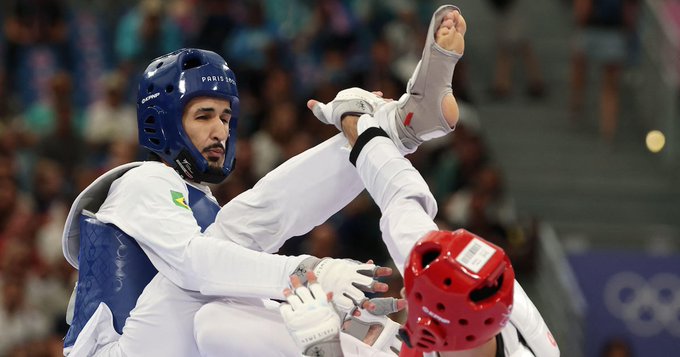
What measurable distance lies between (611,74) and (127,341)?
978cm

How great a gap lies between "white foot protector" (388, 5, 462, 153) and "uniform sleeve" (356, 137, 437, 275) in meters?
0.28

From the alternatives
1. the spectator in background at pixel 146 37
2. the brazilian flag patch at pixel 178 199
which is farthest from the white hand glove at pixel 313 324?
the spectator in background at pixel 146 37

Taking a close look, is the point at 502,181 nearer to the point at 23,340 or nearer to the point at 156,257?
the point at 23,340

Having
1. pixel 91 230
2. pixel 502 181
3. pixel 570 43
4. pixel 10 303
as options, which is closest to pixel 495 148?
pixel 502 181

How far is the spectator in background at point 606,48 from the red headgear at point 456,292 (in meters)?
10.00

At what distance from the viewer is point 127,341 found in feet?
20.9

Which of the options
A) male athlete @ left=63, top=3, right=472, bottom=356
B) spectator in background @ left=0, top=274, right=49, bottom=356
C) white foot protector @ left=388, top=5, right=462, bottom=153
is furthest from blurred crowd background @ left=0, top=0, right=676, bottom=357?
white foot protector @ left=388, top=5, right=462, bottom=153

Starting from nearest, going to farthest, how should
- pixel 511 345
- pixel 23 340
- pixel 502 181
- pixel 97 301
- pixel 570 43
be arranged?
pixel 511 345 → pixel 97 301 → pixel 23 340 → pixel 502 181 → pixel 570 43

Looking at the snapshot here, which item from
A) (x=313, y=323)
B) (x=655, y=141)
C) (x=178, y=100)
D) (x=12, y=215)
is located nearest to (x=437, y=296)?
(x=313, y=323)

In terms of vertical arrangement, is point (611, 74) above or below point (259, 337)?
below

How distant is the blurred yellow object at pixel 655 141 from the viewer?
14.5 m

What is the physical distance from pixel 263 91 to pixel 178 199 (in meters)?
7.32

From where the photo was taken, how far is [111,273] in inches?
255

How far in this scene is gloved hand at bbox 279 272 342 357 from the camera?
211 inches
